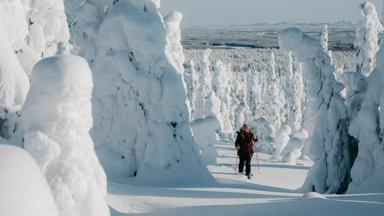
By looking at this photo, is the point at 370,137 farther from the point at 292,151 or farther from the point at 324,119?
the point at 292,151

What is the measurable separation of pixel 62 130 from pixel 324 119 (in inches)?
488

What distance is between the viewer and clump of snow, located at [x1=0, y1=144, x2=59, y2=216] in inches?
98.8

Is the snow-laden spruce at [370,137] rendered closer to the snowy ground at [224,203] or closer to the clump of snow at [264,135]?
the snowy ground at [224,203]

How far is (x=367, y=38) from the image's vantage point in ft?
94.5

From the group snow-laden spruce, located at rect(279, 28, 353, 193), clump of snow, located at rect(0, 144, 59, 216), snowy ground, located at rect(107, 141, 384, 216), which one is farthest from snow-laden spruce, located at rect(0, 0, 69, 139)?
snow-laden spruce, located at rect(279, 28, 353, 193)

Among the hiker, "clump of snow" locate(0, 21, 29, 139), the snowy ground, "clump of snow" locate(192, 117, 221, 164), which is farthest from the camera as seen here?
"clump of snow" locate(192, 117, 221, 164)

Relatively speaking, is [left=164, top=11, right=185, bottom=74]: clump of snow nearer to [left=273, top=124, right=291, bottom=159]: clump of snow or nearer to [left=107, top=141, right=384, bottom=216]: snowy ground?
[left=273, top=124, right=291, bottom=159]: clump of snow

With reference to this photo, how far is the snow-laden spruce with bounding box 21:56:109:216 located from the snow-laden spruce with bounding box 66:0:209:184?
8172 millimetres

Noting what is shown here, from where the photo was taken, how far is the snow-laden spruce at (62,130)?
4984 mm

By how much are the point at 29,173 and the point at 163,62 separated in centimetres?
1095

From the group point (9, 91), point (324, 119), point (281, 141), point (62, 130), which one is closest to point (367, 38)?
point (281, 141)

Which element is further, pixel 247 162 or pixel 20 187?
pixel 247 162

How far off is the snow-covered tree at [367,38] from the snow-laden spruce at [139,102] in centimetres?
1649

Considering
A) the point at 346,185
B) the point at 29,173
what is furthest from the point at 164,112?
the point at 29,173
